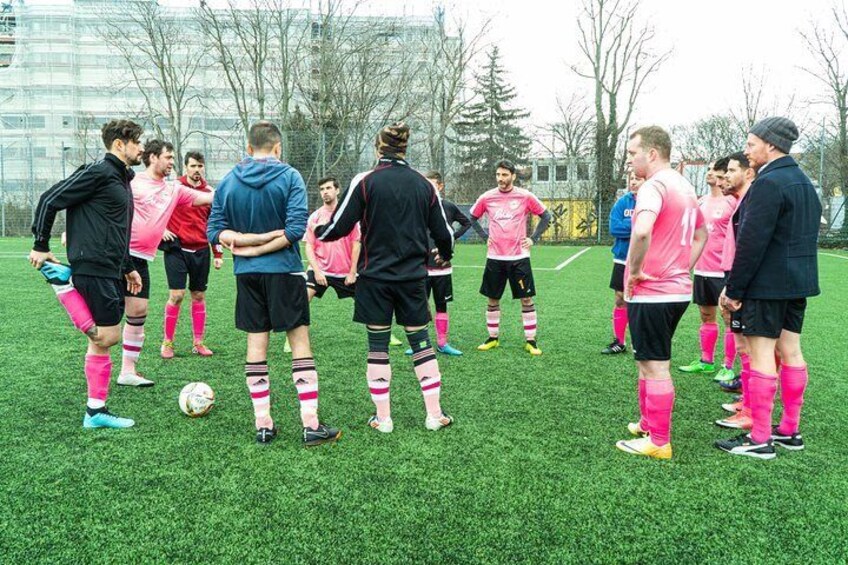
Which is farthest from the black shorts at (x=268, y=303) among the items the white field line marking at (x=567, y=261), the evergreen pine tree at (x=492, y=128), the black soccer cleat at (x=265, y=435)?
the evergreen pine tree at (x=492, y=128)

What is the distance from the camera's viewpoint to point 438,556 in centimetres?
290

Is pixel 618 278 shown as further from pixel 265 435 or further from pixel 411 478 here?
pixel 265 435

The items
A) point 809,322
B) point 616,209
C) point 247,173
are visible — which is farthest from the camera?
point 809,322

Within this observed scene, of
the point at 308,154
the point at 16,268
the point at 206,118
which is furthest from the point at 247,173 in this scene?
the point at 206,118

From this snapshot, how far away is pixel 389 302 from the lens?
4504mm

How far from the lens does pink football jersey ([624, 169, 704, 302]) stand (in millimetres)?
3971

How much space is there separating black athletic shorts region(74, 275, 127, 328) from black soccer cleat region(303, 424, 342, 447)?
1637mm

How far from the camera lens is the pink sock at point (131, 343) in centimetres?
588

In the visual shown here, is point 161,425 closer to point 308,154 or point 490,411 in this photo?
point 490,411

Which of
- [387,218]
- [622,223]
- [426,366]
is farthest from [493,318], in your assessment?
[387,218]

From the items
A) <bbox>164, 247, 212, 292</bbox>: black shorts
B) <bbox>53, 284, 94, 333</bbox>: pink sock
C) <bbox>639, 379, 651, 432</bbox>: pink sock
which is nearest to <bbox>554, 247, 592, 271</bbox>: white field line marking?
<bbox>164, 247, 212, 292</bbox>: black shorts

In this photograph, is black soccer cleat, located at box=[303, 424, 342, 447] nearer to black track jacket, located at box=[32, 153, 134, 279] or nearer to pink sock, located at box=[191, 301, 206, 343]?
black track jacket, located at box=[32, 153, 134, 279]

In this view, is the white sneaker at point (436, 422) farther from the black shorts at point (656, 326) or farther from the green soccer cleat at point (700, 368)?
the green soccer cleat at point (700, 368)

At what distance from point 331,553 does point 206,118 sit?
4227cm
